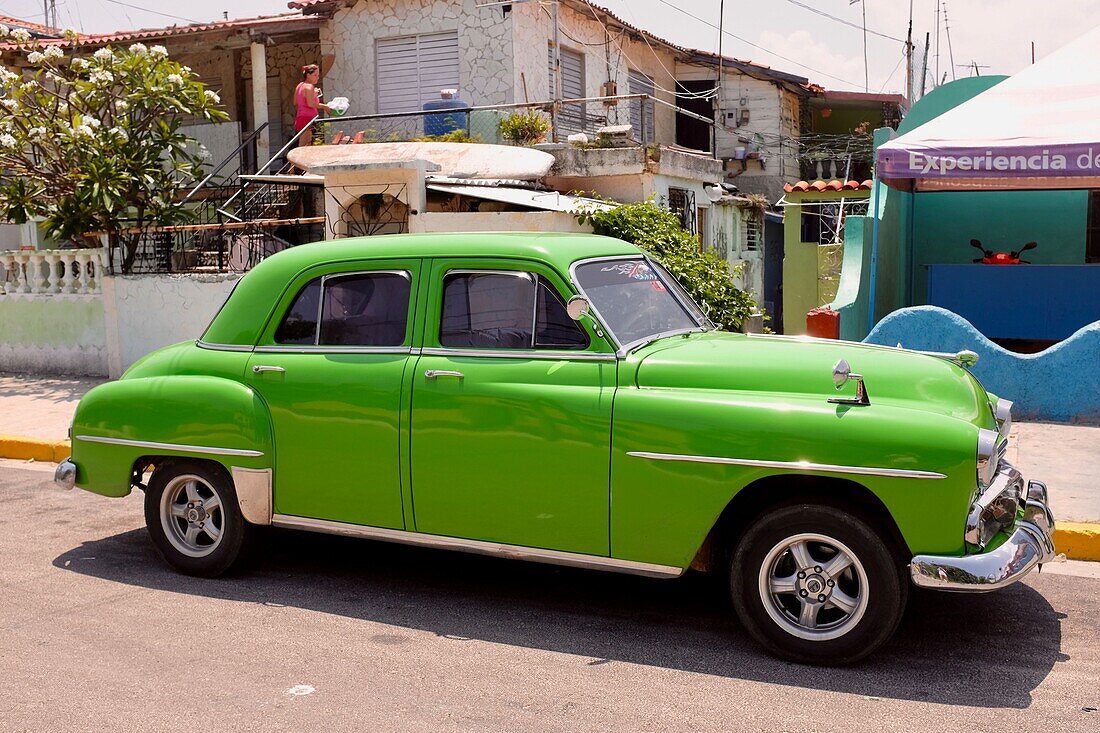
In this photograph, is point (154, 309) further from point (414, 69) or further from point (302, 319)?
point (414, 69)

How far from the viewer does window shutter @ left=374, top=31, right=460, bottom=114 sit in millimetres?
20172

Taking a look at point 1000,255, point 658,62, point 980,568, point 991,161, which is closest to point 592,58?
point 658,62

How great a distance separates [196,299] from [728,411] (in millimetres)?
9914

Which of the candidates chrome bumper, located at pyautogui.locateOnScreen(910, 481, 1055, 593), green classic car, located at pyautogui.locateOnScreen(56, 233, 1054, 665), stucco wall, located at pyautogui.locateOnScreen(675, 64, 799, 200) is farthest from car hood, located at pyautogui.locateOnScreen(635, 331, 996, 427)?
stucco wall, located at pyautogui.locateOnScreen(675, 64, 799, 200)

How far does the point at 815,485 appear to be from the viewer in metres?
4.90

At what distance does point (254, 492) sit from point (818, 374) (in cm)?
303

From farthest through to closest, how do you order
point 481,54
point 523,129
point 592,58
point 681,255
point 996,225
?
1. point 592,58
2. point 481,54
3. point 523,129
4. point 996,225
5. point 681,255

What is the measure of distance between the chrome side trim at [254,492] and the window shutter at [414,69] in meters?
15.1

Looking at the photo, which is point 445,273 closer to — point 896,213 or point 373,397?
point 373,397

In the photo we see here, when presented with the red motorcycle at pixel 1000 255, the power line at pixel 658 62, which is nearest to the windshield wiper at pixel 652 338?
the red motorcycle at pixel 1000 255

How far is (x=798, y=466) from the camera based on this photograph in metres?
4.74

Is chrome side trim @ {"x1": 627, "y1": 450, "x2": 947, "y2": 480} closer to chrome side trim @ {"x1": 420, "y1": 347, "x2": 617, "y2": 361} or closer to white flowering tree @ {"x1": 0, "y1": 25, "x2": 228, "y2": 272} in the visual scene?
chrome side trim @ {"x1": 420, "y1": 347, "x2": 617, "y2": 361}

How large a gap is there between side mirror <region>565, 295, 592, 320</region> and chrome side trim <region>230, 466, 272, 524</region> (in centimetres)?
193

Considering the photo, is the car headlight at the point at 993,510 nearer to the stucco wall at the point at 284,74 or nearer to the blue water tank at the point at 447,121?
the blue water tank at the point at 447,121
